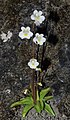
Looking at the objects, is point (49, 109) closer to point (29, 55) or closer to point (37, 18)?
point (29, 55)

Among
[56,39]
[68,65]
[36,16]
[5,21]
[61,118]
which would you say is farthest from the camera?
[5,21]

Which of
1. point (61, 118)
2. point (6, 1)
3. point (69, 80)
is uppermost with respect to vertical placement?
point (6, 1)

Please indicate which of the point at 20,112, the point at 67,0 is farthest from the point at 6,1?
the point at 20,112

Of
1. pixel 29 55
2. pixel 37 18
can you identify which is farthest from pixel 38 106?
pixel 37 18

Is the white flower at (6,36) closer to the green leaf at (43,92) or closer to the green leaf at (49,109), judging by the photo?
the green leaf at (43,92)

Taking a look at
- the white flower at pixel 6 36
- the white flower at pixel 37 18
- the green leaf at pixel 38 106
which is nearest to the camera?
the white flower at pixel 37 18

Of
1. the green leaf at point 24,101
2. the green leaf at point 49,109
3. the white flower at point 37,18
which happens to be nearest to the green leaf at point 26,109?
the green leaf at point 24,101

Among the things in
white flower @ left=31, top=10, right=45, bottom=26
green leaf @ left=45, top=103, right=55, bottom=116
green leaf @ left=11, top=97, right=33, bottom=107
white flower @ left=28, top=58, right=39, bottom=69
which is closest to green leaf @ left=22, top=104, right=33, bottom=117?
green leaf @ left=11, top=97, right=33, bottom=107

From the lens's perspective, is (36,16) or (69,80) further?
(69,80)

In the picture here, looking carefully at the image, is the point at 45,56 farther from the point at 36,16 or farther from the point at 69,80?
the point at 36,16
